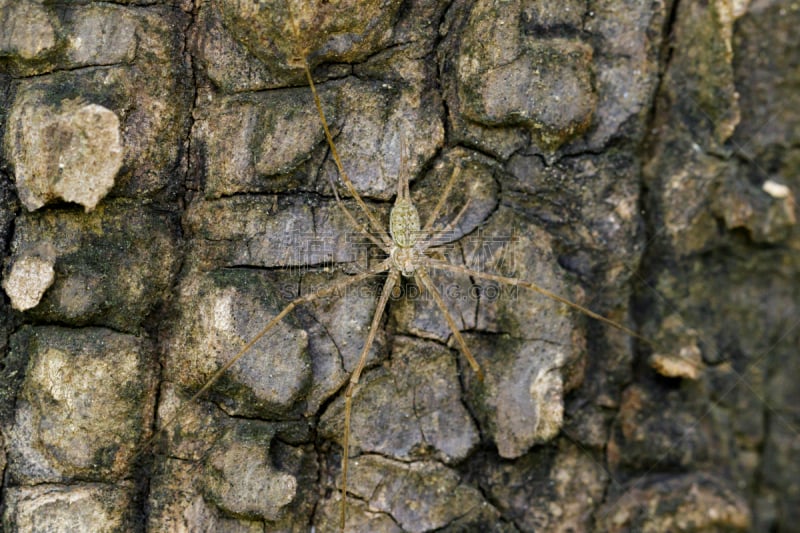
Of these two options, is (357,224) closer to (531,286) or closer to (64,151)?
(531,286)

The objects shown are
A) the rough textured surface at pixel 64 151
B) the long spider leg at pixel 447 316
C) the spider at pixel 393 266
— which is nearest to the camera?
the rough textured surface at pixel 64 151

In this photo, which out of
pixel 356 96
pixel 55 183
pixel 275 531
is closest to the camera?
pixel 55 183

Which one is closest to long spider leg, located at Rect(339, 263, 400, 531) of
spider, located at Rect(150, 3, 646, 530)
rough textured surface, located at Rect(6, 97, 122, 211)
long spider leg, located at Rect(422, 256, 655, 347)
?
spider, located at Rect(150, 3, 646, 530)

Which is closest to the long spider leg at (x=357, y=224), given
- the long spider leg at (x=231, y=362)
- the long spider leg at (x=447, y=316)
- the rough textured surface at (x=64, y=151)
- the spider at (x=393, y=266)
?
the spider at (x=393, y=266)

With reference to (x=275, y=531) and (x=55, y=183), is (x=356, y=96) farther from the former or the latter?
(x=275, y=531)

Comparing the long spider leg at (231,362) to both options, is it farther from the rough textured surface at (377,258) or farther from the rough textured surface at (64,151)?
the rough textured surface at (64,151)

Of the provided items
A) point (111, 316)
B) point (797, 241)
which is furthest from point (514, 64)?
point (111, 316)

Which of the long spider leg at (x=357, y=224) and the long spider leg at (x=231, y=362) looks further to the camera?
the long spider leg at (x=357, y=224)

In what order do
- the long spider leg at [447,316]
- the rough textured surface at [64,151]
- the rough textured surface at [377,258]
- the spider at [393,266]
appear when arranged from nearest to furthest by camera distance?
1. the rough textured surface at [64,151]
2. the rough textured surface at [377,258]
3. the spider at [393,266]
4. the long spider leg at [447,316]
